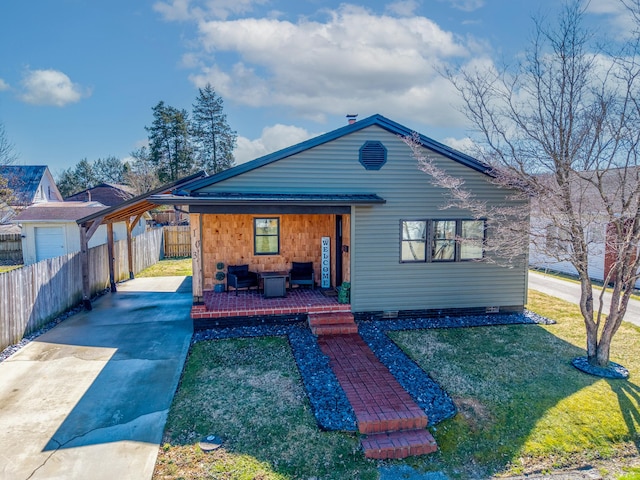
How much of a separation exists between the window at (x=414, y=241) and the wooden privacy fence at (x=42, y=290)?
28.4 feet

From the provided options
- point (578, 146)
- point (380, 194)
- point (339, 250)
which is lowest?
point (339, 250)

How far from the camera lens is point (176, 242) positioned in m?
22.6

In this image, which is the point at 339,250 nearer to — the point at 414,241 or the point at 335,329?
the point at 414,241

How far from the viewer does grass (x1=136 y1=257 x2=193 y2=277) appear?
55.2ft

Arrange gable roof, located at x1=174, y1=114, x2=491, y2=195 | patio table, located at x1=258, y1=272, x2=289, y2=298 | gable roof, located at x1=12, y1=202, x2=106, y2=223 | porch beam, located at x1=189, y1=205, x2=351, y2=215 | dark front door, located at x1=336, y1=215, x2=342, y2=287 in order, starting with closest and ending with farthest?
1. porch beam, located at x1=189, y1=205, x2=351, y2=215
2. gable roof, located at x1=174, y1=114, x2=491, y2=195
3. patio table, located at x1=258, y1=272, x2=289, y2=298
4. dark front door, located at x1=336, y1=215, x2=342, y2=287
5. gable roof, located at x1=12, y1=202, x2=106, y2=223

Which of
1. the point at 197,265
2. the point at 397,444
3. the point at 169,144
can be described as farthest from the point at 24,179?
the point at 397,444

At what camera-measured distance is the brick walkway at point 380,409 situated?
460cm

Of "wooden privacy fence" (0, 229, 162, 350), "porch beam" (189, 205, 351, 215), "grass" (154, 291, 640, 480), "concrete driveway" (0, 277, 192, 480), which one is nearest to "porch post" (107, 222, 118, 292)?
"wooden privacy fence" (0, 229, 162, 350)

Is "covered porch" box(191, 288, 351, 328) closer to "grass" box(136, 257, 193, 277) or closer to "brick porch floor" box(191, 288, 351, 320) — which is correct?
"brick porch floor" box(191, 288, 351, 320)

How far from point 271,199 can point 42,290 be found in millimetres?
5912

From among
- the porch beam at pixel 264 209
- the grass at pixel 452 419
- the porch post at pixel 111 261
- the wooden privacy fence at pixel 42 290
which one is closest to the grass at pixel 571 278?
the grass at pixel 452 419

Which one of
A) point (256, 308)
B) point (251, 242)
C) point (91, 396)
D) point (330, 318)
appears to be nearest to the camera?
point (91, 396)


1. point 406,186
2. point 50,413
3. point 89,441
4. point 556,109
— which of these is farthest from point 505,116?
point 50,413

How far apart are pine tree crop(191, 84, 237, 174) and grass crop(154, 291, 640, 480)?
35.1 metres
